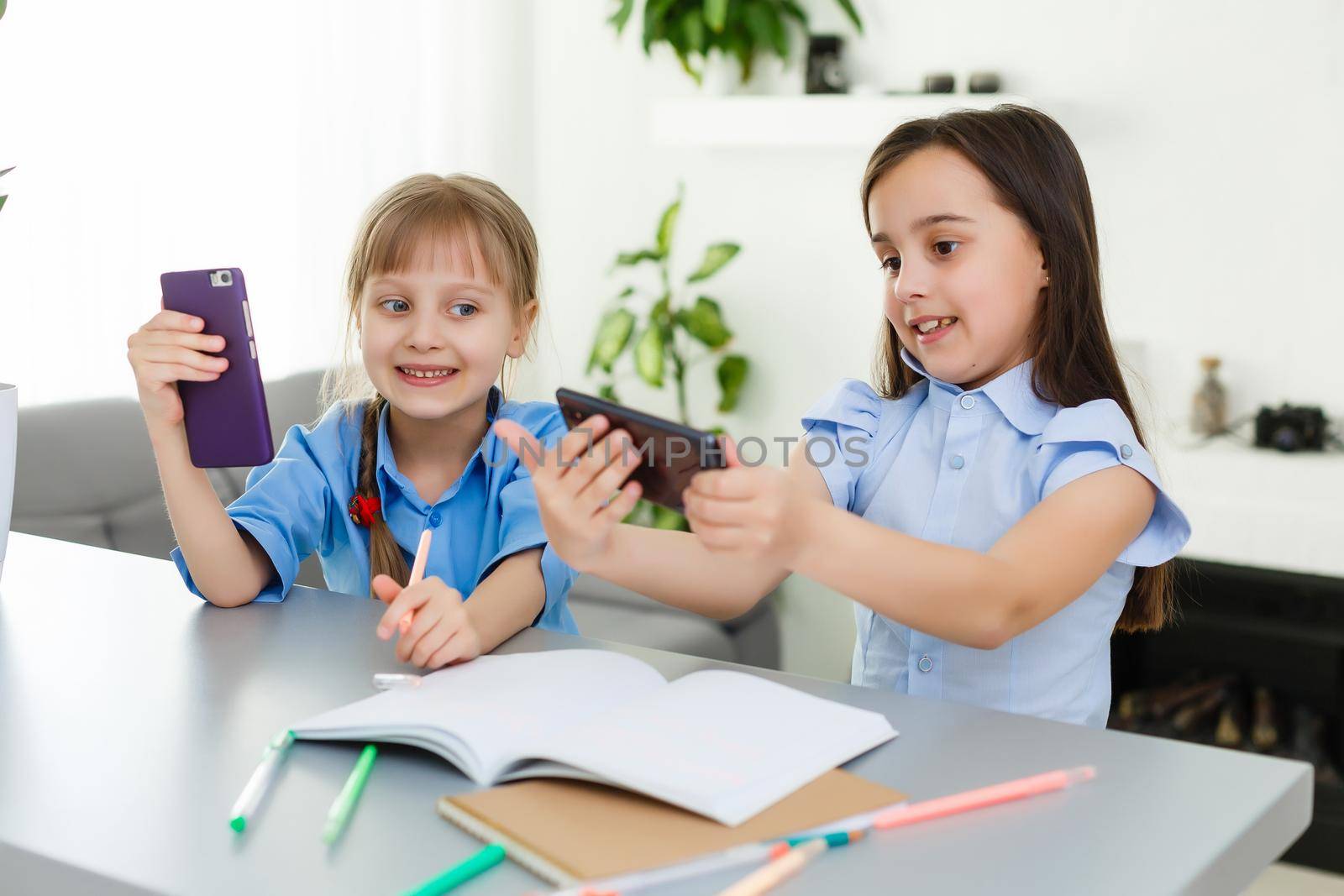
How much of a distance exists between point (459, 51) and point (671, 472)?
292cm

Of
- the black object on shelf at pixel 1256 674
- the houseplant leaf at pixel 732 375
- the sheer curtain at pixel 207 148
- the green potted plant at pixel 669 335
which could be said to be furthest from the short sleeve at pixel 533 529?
the houseplant leaf at pixel 732 375

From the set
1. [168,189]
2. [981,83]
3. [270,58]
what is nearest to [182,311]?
[168,189]

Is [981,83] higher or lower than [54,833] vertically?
higher

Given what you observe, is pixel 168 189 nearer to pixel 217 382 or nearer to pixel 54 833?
pixel 217 382

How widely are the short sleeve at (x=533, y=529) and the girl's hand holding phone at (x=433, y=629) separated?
18cm

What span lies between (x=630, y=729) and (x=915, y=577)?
0.30 m

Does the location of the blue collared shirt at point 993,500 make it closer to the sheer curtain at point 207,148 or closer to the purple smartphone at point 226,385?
the purple smartphone at point 226,385

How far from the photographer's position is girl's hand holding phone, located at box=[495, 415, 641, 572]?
868 mm

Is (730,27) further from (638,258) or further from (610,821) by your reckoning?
(610,821)

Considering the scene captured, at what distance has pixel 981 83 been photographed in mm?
2955

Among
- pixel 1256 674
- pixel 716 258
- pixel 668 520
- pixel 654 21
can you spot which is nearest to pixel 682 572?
pixel 1256 674

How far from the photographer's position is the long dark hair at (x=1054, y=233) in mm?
1168

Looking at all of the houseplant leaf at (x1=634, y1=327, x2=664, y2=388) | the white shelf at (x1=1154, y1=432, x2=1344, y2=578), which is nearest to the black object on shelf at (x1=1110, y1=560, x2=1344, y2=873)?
the white shelf at (x1=1154, y1=432, x2=1344, y2=578)

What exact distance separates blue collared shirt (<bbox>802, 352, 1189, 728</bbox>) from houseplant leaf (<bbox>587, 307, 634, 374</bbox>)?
2.23 m
